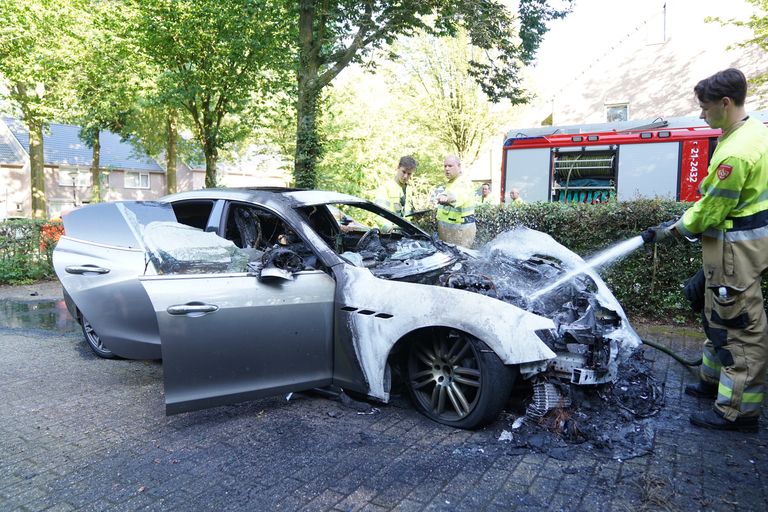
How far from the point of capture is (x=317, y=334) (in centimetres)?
356

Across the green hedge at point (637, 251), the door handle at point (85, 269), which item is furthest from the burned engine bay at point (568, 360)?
the door handle at point (85, 269)

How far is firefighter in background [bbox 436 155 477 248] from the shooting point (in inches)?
230

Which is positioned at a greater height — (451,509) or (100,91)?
(100,91)

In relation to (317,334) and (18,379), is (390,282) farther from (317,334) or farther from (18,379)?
(18,379)

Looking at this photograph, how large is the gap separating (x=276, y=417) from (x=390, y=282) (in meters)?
1.25

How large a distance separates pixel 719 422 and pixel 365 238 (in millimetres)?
2837

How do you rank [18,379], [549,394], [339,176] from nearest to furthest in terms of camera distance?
[549,394] < [18,379] < [339,176]

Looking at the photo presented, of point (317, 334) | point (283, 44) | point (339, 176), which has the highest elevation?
point (283, 44)

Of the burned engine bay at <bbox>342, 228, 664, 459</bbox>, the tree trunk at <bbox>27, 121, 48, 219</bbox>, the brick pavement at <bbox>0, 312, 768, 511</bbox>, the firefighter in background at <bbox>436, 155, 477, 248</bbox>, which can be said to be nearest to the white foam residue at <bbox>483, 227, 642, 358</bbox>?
the burned engine bay at <bbox>342, 228, 664, 459</bbox>

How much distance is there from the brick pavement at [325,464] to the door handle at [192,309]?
2.70ft

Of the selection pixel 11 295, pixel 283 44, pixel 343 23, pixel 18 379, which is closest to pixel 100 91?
pixel 283 44

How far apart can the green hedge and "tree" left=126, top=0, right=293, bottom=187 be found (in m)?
7.29

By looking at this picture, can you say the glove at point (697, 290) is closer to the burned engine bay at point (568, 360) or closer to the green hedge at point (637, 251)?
the burned engine bay at point (568, 360)

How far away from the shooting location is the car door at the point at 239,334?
10.6 feet
